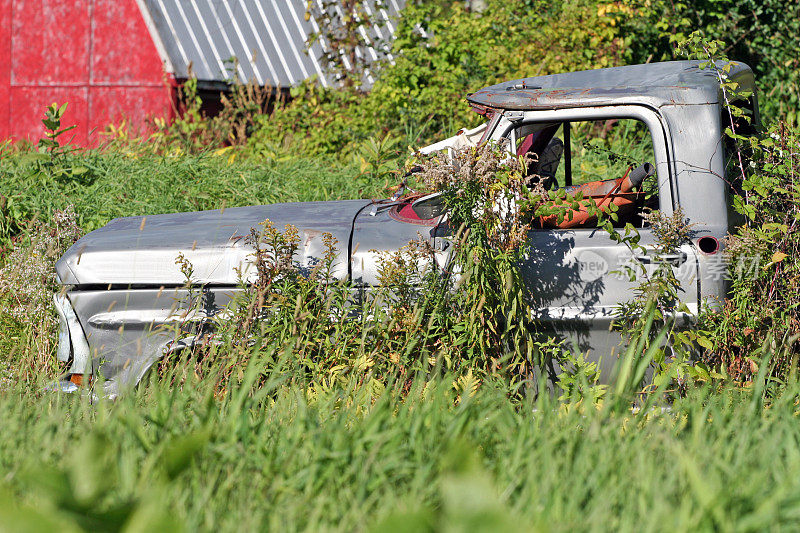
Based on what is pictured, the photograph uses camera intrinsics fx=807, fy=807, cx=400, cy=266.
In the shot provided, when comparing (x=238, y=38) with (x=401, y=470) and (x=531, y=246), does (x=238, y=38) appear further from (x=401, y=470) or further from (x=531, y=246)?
(x=401, y=470)

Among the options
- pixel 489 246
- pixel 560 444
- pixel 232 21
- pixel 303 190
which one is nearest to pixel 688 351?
pixel 489 246

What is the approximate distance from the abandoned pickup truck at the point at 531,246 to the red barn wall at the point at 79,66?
25.0 feet

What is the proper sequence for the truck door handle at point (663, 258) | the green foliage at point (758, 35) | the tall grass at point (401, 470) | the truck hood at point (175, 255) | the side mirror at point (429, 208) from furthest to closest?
the green foliage at point (758, 35)
the side mirror at point (429, 208)
the truck hood at point (175, 255)
the truck door handle at point (663, 258)
the tall grass at point (401, 470)

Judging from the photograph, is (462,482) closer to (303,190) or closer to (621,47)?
(303,190)

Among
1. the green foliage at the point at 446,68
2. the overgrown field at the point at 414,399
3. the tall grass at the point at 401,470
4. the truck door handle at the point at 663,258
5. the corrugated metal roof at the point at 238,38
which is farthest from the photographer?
the corrugated metal roof at the point at 238,38

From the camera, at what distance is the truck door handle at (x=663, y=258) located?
3346 mm

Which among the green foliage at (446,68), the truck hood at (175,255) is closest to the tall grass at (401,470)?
the truck hood at (175,255)

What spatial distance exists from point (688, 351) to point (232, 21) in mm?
10053

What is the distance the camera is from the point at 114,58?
1115 cm

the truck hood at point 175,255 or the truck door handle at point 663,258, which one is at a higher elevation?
the truck hood at point 175,255

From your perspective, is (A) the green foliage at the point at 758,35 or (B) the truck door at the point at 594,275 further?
(A) the green foliage at the point at 758,35

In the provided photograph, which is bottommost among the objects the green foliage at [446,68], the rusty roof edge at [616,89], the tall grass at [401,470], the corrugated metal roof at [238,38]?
the tall grass at [401,470]

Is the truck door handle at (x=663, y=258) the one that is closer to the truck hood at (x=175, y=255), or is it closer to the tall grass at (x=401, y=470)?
the tall grass at (x=401, y=470)

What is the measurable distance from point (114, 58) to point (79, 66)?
0.60 m
